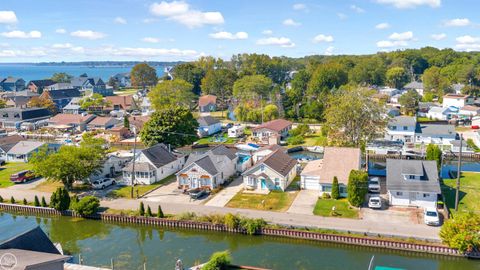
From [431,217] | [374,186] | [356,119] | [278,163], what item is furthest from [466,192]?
[278,163]

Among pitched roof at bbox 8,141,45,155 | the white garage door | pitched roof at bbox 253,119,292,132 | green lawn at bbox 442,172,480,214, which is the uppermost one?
pitched roof at bbox 253,119,292,132

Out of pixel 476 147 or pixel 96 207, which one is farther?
pixel 476 147

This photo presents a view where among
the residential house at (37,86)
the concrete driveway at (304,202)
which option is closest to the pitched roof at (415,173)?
the concrete driveway at (304,202)

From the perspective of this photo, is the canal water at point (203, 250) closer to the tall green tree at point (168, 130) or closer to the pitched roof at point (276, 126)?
the tall green tree at point (168, 130)

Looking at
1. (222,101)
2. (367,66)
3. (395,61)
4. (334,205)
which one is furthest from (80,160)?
(395,61)

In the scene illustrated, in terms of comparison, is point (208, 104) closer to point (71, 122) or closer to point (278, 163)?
point (71, 122)

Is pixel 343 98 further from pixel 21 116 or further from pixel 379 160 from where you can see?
pixel 21 116

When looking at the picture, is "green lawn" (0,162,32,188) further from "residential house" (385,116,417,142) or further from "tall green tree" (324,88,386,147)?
"residential house" (385,116,417,142)

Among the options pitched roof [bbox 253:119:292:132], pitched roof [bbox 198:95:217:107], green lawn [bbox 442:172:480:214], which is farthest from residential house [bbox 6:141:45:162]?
green lawn [bbox 442:172:480:214]
